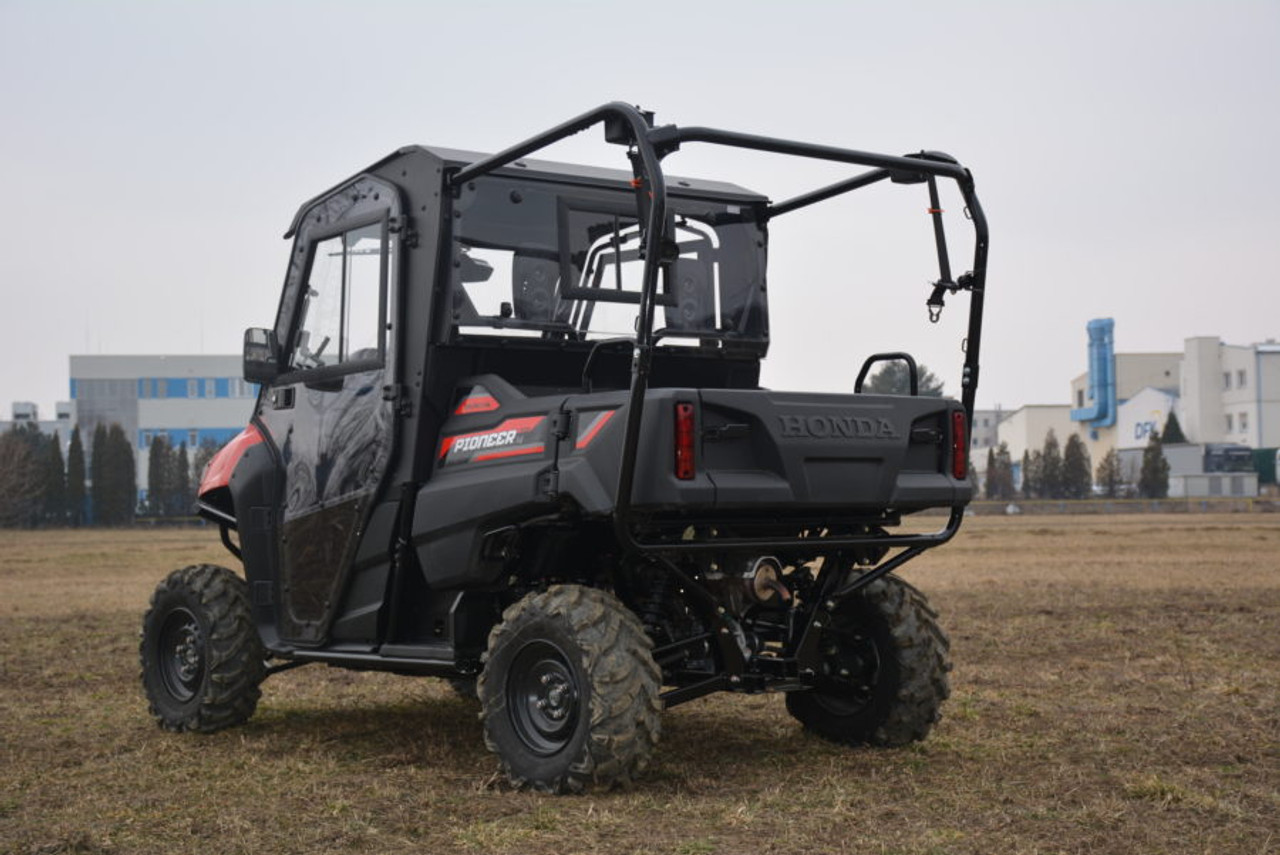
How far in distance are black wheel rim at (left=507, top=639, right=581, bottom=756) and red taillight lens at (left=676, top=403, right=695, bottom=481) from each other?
96 cm

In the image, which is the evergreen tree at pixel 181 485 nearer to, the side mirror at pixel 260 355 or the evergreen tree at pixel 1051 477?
the evergreen tree at pixel 1051 477

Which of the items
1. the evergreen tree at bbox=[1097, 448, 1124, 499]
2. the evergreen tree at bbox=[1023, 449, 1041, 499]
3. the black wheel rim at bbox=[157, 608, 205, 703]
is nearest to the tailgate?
the black wheel rim at bbox=[157, 608, 205, 703]

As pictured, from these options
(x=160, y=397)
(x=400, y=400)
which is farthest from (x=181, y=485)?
(x=400, y=400)

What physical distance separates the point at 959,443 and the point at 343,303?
3.30 metres

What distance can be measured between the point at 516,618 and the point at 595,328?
171cm

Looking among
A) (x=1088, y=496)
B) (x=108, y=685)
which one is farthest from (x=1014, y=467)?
(x=108, y=685)

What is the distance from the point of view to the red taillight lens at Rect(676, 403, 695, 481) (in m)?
6.60

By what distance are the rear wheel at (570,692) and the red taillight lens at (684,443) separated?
697 millimetres

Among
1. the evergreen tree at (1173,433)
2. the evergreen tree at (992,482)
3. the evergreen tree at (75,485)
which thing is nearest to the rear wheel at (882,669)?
the evergreen tree at (75,485)

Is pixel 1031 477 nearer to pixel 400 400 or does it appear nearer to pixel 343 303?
pixel 343 303

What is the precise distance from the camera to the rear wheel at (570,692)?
6.64 m

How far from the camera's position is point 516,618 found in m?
7.08

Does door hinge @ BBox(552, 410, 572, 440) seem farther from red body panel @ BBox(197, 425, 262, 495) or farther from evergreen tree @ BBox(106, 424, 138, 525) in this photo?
evergreen tree @ BBox(106, 424, 138, 525)

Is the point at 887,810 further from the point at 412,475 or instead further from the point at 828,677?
the point at 412,475
